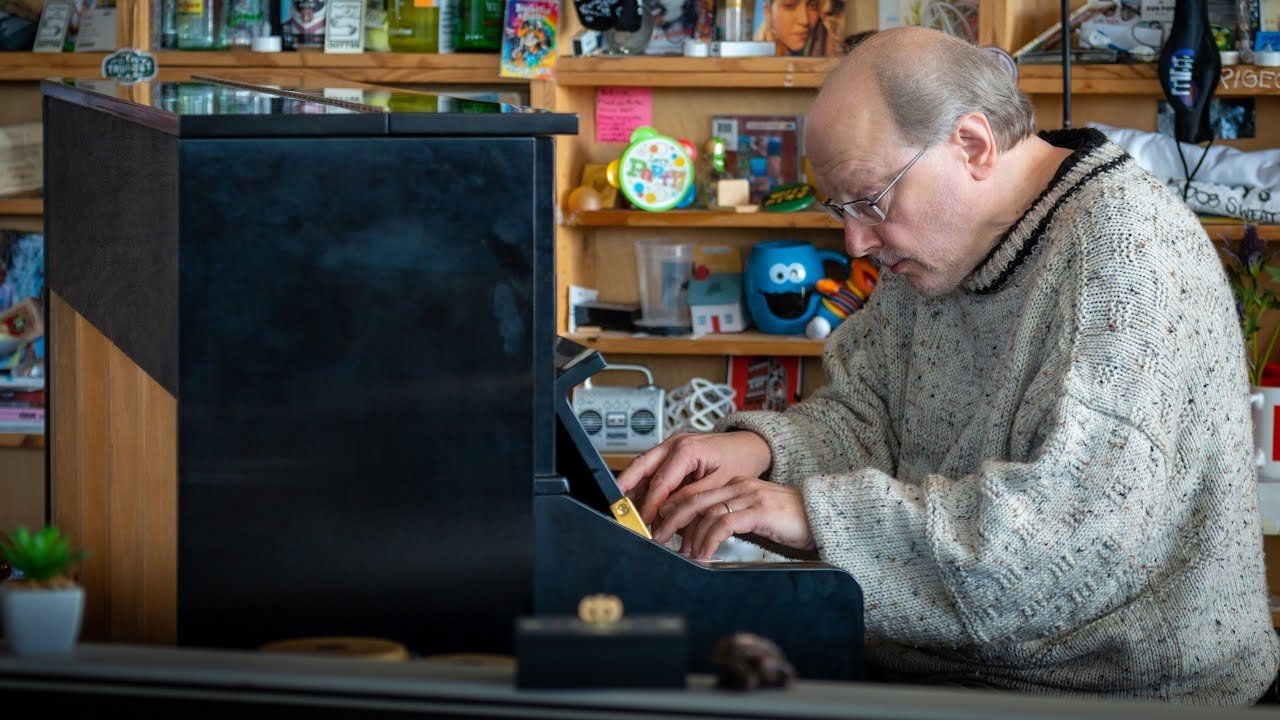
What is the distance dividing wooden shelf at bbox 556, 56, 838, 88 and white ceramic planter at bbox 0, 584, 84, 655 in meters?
2.45

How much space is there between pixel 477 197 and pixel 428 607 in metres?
0.29

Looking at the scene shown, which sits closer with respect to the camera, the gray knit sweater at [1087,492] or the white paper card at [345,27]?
the gray knit sweater at [1087,492]

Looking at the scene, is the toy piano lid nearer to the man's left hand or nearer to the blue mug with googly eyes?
the man's left hand

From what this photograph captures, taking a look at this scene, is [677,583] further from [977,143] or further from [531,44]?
[531,44]

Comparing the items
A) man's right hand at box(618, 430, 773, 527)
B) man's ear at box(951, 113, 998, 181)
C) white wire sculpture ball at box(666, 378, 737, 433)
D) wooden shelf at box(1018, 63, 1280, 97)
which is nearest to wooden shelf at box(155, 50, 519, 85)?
white wire sculpture ball at box(666, 378, 737, 433)

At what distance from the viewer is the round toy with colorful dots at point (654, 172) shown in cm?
315

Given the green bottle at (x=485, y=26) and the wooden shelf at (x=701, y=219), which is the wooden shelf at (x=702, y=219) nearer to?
the wooden shelf at (x=701, y=219)

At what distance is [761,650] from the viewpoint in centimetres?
75

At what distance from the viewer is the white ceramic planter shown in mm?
786

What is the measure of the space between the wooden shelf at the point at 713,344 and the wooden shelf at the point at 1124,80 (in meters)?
0.72

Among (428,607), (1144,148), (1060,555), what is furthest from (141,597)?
(1144,148)

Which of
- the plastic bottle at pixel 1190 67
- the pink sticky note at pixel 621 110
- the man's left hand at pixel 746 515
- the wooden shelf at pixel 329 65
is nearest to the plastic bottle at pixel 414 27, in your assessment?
the wooden shelf at pixel 329 65

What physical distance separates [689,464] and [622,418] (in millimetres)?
1587

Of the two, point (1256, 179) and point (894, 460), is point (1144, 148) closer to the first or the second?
point (1256, 179)
